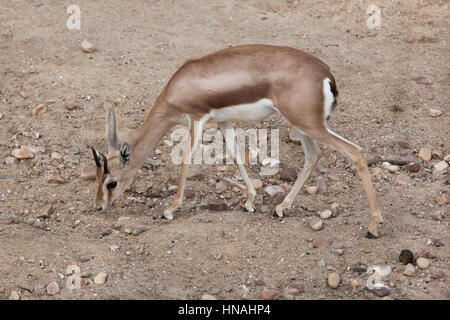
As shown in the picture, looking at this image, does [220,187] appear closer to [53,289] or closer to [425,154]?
[53,289]

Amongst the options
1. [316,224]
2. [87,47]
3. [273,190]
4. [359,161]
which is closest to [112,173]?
[273,190]

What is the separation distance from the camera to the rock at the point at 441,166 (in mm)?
7488

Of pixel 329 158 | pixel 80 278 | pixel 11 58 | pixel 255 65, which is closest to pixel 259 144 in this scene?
pixel 329 158

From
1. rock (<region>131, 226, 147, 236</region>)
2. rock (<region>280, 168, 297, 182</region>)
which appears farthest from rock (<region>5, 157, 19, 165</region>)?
rock (<region>280, 168, 297, 182</region>)

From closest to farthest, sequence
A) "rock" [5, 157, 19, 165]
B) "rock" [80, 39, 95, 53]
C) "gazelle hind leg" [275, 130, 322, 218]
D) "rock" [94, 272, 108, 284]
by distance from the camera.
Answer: "rock" [94, 272, 108, 284] < "gazelle hind leg" [275, 130, 322, 218] < "rock" [5, 157, 19, 165] < "rock" [80, 39, 95, 53]

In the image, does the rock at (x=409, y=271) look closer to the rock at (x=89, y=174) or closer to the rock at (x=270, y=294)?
the rock at (x=270, y=294)

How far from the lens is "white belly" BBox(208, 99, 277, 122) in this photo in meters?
6.35

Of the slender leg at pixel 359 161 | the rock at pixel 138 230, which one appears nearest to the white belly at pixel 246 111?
the slender leg at pixel 359 161

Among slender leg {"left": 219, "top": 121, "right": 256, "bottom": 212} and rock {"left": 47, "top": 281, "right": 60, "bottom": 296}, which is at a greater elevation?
slender leg {"left": 219, "top": 121, "right": 256, "bottom": 212}

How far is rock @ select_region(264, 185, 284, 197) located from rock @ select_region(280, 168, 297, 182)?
0.76 ft

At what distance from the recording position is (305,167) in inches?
269

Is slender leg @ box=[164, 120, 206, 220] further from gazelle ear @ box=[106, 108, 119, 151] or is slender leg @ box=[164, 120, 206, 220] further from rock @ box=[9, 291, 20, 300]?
rock @ box=[9, 291, 20, 300]

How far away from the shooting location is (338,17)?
10.6 metres

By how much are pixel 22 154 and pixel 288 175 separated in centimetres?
314
